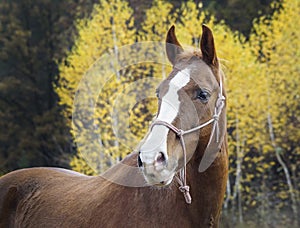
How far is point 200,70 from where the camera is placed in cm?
271

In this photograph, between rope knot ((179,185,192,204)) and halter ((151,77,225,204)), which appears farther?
rope knot ((179,185,192,204))

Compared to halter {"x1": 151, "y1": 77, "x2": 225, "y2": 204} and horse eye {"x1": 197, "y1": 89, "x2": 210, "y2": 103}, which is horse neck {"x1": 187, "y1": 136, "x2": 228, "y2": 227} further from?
horse eye {"x1": 197, "y1": 89, "x2": 210, "y2": 103}

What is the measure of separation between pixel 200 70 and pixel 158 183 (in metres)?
0.72

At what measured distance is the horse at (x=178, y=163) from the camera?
247 centimetres

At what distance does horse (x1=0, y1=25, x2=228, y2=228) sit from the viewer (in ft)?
8.09

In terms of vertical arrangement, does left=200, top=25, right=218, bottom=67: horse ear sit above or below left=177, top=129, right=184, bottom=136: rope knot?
above

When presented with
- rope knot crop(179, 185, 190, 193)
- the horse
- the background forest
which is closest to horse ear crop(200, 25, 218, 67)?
the horse

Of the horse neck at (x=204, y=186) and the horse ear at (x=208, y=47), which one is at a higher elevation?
the horse ear at (x=208, y=47)

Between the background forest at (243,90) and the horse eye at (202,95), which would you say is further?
the background forest at (243,90)

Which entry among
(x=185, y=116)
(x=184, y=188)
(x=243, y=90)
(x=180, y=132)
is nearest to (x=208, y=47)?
(x=185, y=116)

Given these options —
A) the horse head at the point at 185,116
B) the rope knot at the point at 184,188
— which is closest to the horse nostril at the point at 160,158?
the horse head at the point at 185,116

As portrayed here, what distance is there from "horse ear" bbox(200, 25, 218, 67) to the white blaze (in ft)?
0.60

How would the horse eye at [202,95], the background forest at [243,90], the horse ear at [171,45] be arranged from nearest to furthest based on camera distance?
the horse eye at [202,95] → the horse ear at [171,45] → the background forest at [243,90]

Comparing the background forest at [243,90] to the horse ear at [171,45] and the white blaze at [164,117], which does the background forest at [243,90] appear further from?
the white blaze at [164,117]
